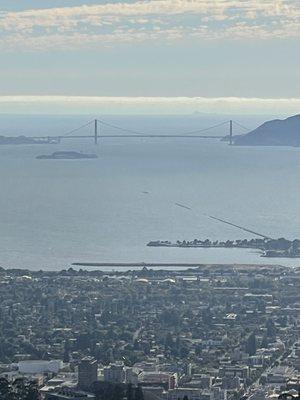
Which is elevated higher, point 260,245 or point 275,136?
point 275,136

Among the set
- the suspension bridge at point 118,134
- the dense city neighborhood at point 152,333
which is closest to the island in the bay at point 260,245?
the dense city neighborhood at point 152,333

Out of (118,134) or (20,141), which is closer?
(20,141)

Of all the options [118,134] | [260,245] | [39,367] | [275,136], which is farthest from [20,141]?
[39,367]

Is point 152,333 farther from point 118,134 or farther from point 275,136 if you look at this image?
point 118,134

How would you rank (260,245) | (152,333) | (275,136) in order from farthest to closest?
(275,136)
(260,245)
(152,333)

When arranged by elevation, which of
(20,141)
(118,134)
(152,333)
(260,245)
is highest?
(20,141)

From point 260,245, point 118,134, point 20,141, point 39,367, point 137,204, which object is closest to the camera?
point 39,367

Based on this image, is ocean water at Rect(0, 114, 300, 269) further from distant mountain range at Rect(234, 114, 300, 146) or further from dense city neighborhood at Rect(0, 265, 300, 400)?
distant mountain range at Rect(234, 114, 300, 146)
